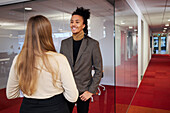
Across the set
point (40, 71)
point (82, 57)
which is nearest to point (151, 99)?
point (82, 57)

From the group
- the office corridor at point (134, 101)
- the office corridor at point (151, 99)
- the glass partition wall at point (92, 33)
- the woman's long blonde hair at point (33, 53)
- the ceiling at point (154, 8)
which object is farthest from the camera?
the ceiling at point (154, 8)

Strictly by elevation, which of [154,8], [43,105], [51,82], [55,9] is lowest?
[43,105]

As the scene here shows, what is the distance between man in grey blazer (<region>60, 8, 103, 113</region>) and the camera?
1.98 m

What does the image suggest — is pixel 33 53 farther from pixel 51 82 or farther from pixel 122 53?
pixel 122 53

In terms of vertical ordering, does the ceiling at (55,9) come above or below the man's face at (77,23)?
above

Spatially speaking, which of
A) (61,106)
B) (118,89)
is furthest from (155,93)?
(61,106)

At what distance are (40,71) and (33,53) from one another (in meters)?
0.15

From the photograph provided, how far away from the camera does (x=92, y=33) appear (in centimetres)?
258

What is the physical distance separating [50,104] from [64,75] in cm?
28

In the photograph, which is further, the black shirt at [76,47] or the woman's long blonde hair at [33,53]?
the black shirt at [76,47]

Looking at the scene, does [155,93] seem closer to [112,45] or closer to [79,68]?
[112,45]

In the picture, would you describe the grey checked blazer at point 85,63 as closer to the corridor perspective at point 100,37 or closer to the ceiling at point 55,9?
the corridor perspective at point 100,37

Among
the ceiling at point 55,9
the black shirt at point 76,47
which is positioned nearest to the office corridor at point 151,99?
the ceiling at point 55,9

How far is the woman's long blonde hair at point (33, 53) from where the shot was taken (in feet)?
4.35
